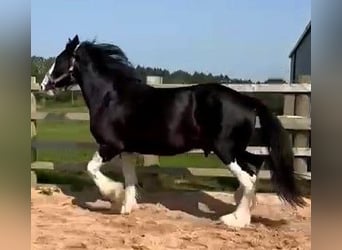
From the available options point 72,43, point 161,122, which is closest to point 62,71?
point 72,43

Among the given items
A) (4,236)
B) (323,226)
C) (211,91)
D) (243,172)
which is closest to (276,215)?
(243,172)

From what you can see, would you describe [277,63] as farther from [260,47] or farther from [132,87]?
[132,87]

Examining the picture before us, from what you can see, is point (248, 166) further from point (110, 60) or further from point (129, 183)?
point (110, 60)

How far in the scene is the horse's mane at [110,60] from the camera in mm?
1710

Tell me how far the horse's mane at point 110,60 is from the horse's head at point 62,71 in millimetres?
37

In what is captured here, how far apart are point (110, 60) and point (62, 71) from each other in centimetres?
15

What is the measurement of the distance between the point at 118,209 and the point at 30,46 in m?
0.55

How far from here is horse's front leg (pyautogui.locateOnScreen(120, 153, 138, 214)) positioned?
1753mm

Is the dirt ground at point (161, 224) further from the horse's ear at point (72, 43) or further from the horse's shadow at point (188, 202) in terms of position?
the horse's ear at point (72, 43)

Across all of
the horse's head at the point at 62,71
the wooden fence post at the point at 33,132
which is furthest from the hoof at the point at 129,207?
the horse's head at the point at 62,71

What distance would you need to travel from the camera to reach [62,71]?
1.76 m

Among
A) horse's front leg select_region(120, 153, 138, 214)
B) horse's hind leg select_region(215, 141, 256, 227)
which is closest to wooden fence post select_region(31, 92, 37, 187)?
horse's front leg select_region(120, 153, 138, 214)

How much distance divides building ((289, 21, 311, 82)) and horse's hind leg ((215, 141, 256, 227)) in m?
0.27

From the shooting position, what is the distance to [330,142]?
1341mm
